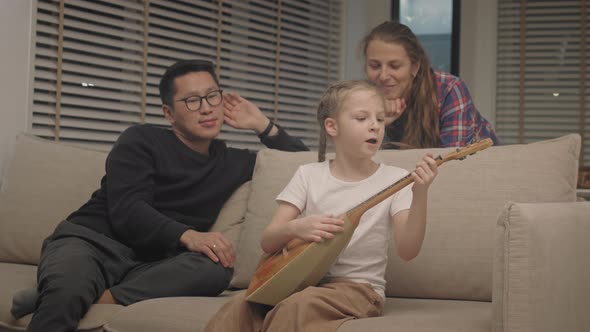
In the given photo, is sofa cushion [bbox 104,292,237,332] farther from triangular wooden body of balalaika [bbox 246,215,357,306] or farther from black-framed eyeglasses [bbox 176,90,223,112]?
black-framed eyeglasses [bbox 176,90,223,112]

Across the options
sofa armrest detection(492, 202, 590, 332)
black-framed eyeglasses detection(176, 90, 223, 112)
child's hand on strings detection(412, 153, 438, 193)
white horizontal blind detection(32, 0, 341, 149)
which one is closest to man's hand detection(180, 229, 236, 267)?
black-framed eyeglasses detection(176, 90, 223, 112)

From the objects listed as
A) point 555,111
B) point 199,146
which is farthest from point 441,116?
point 555,111

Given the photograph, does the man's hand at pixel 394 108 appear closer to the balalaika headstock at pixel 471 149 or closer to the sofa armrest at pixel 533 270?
the balalaika headstock at pixel 471 149

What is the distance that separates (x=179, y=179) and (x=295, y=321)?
1.03 m

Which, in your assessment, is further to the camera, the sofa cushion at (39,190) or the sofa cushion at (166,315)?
the sofa cushion at (39,190)

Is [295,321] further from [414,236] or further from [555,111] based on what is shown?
[555,111]

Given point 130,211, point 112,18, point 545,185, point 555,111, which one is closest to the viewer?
point 545,185

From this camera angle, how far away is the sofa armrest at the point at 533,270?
1575 millimetres

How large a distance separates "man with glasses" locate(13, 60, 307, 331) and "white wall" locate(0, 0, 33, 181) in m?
0.80

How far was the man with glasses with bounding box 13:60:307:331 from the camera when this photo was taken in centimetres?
217

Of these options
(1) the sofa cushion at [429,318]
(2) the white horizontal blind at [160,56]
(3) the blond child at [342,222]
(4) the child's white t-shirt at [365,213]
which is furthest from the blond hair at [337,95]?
(2) the white horizontal blind at [160,56]

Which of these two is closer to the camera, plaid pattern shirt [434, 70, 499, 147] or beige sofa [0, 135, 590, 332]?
beige sofa [0, 135, 590, 332]

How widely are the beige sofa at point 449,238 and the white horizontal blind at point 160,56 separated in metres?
0.64

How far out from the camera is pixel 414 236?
1857mm
